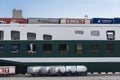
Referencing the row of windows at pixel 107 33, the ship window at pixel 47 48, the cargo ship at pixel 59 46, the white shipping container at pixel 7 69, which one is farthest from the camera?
the row of windows at pixel 107 33

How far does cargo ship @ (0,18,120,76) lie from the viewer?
4550 centimetres

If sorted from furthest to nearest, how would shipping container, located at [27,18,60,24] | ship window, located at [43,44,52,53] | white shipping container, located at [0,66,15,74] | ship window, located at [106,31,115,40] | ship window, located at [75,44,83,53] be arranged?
1. shipping container, located at [27,18,60,24]
2. ship window, located at [106,31,115,40]
3. ship window, located at [75,44,83,53]
4. ship window, located at [43,44,52,53]
5. white shipping container, located at [0,66,15,74]

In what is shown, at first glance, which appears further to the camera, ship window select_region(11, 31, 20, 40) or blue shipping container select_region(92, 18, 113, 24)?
blue shipping container select_region(92, 18, 113, 24)

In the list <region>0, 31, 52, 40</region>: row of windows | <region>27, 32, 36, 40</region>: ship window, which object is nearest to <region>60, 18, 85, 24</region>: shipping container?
<region>0, 31, 52, 40</region>: row of windows

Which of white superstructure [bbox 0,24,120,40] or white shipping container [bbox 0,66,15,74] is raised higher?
white superstructure [bbox 0,24,120,40]

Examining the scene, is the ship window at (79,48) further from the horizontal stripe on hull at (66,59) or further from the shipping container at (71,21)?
the shipping container at (71,21)

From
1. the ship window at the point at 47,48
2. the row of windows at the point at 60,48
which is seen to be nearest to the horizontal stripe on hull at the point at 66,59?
the row of windows at the point at 60,48

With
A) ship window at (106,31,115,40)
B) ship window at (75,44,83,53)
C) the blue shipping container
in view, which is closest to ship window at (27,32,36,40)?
ship window at (75,44,83,53)

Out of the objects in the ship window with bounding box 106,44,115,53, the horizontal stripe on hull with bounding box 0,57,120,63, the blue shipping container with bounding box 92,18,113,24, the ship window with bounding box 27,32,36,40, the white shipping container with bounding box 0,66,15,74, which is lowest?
the white shipping container with bounding box 0,66,15,74

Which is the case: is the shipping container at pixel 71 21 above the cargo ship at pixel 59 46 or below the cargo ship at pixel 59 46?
above

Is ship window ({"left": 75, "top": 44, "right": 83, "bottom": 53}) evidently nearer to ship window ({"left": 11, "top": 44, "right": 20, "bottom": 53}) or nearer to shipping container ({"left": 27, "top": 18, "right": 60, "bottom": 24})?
shipping container ({"left": 27, "top": 18, "right": 60, "bottom": 24})

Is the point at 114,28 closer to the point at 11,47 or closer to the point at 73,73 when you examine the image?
the point at 73,73

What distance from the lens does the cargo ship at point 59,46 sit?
45.5 metres

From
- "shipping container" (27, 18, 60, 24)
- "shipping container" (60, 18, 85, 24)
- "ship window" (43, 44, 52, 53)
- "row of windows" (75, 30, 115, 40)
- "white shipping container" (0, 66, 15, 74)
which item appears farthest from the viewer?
"shipping container" (60, 18, 85, 24)
